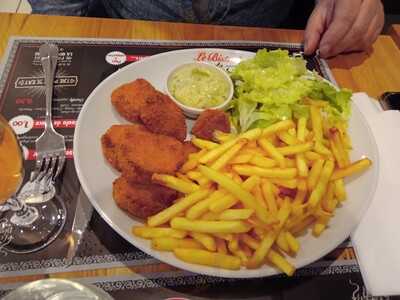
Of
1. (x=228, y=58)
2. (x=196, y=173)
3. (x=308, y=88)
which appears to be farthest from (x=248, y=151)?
(x=228, y=58)

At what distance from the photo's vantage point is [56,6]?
61.2 inches

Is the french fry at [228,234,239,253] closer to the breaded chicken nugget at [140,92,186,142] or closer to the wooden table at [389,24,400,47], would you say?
the breaded chicken nugget at [140,92,186,142]

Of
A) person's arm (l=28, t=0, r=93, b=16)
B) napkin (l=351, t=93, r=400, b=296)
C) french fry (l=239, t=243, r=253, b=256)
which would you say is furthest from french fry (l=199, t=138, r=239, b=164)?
person's arm (l=28, t=0, r=93, b=16)

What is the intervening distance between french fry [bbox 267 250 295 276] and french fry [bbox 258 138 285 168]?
8.0 inches

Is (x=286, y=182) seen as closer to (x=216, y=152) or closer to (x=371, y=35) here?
(x=216, y=152)

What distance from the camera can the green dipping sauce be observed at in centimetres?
125

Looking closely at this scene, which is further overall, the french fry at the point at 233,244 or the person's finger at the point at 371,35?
the person's finger at the point at 371,35

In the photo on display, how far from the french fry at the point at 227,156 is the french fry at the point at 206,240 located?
153mm

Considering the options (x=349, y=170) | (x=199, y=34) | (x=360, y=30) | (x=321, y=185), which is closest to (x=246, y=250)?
(x=321, y=185)

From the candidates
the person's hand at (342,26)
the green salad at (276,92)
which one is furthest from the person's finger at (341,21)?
the green salad at (276,92)

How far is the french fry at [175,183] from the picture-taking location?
2.90 ft

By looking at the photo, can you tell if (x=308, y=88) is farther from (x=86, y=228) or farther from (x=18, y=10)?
(x=18, y=10)

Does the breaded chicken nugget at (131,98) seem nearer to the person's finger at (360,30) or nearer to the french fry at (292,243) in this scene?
the french fry at (292,243)

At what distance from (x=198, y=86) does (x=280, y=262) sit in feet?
2.13
